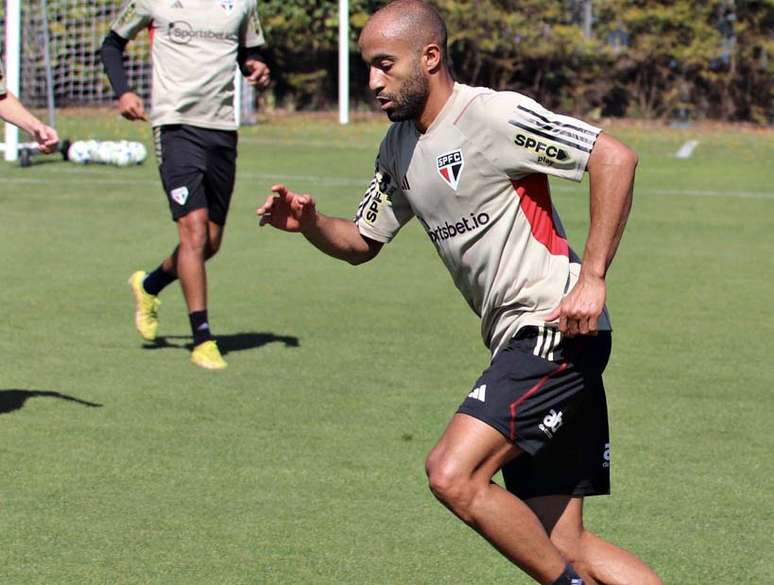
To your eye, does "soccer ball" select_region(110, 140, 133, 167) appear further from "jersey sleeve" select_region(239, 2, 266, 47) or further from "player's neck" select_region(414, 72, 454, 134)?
"player's neck" select_region(414, 72, 454, 134)

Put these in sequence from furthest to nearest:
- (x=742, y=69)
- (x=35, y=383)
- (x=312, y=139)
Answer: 1. (x=742, y=69)
2. (x=312, y=139)
3. (x=35, y=383)

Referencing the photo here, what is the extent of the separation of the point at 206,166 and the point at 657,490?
3883 millimetres

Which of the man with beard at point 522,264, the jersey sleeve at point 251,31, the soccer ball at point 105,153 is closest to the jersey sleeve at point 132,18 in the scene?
the jersey sleeve at point 251,31

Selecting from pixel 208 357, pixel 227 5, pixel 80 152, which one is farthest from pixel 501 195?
pixel 80 152

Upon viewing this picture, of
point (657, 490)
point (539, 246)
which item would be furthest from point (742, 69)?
point (539, 246)

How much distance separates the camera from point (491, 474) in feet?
15.1

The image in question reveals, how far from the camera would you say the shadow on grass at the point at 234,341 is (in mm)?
9617

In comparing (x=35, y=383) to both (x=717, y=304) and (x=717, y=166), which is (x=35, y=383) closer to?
(x=717, y=304)

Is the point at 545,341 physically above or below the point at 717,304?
above

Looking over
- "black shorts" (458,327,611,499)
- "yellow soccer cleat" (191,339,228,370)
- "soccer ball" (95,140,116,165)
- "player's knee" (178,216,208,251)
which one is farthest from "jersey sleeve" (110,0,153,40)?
"soccer ball" (95,140,116,165)

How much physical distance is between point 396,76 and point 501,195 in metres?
0.50

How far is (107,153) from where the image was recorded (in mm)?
19062

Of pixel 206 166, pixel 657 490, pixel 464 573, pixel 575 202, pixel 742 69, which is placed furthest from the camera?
pixel 742 69

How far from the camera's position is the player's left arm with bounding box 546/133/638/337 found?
4.63 metres
